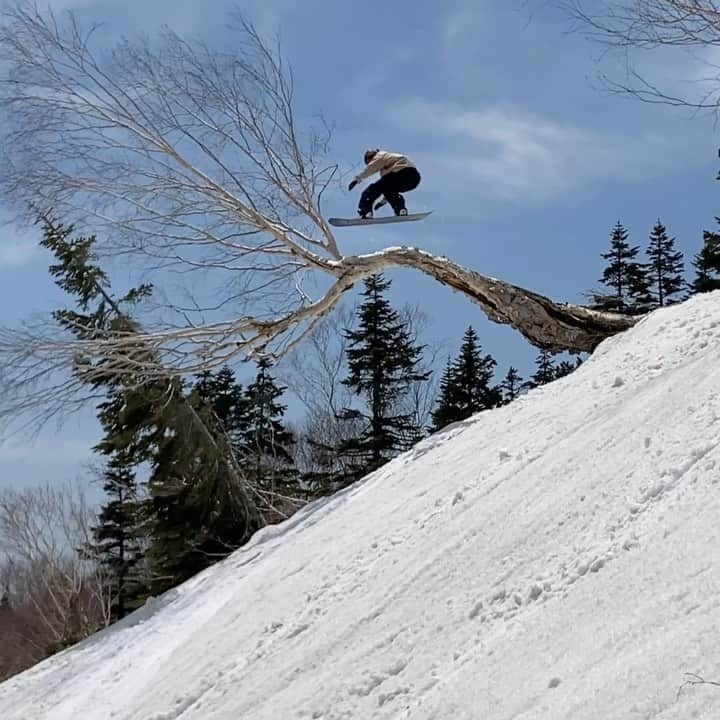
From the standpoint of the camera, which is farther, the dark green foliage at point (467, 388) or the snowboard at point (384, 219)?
the dark green foliage at point (467, 388)

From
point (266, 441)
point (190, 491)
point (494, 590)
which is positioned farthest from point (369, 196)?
point (266, 441)

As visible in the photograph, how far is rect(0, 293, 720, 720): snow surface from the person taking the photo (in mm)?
3553

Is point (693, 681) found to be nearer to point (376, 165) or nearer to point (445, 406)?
point (376, 165)

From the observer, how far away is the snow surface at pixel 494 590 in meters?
3.55

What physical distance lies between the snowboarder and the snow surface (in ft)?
9.78

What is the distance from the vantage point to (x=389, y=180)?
10625 millimetres

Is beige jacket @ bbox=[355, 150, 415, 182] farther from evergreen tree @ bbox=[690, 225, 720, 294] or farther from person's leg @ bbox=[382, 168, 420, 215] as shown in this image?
evergreen tree @ bbox=[690, 225, 720, 294]

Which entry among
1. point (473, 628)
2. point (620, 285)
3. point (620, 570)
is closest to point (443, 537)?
point (473, 628)

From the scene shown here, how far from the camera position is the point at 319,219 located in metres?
11.5

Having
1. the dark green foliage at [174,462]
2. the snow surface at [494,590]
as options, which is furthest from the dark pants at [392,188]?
the dark green foliage at [174,462]

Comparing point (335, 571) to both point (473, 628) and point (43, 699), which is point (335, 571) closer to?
point (473, 628)

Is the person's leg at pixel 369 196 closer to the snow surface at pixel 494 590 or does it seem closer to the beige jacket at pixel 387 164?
the beige jacket at pixel 387 164

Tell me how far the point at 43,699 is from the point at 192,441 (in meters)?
10.6

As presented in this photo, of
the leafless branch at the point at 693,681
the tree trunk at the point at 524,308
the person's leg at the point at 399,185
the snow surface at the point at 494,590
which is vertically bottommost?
the leafless branch at the point at 693,681
